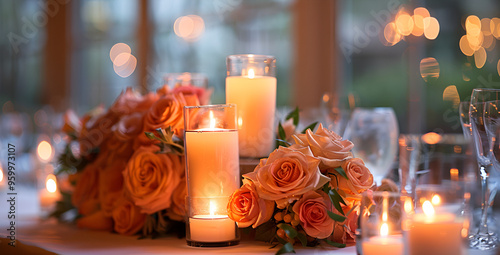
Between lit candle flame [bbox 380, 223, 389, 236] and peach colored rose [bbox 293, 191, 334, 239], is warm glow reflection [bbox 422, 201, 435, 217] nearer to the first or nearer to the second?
lit candle flame [bbox 380, 223, 389, 236]

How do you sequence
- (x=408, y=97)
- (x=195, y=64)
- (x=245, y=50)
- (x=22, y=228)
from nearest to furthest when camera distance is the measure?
(x=22, y=228) → (x=408, y=97) → (x=245, y=50) → (x=195, y=64)

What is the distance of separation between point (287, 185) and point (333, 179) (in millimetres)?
96

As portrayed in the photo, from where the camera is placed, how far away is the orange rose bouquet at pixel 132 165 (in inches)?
39.9

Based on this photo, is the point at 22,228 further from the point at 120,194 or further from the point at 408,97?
the point at 408,97

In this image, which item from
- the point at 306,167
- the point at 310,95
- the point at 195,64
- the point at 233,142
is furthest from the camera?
the point at 195,64

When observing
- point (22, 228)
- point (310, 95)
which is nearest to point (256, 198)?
point (22, 228)

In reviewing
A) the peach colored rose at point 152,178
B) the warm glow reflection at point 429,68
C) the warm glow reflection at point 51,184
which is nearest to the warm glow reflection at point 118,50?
the warm glow reflection at point 429,68

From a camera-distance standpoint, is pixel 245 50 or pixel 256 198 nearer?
pixel 256 198

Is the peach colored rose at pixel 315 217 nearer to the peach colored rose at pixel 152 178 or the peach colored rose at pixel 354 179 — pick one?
the peach colored rose at pixel 354 179

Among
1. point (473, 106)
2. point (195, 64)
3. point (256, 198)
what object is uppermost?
point (195, 64)

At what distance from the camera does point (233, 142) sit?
3.03 ft

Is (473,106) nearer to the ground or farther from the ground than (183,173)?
farther from the ground

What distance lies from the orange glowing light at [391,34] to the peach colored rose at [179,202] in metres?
2.30

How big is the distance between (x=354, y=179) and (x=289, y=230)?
132 millimetres
